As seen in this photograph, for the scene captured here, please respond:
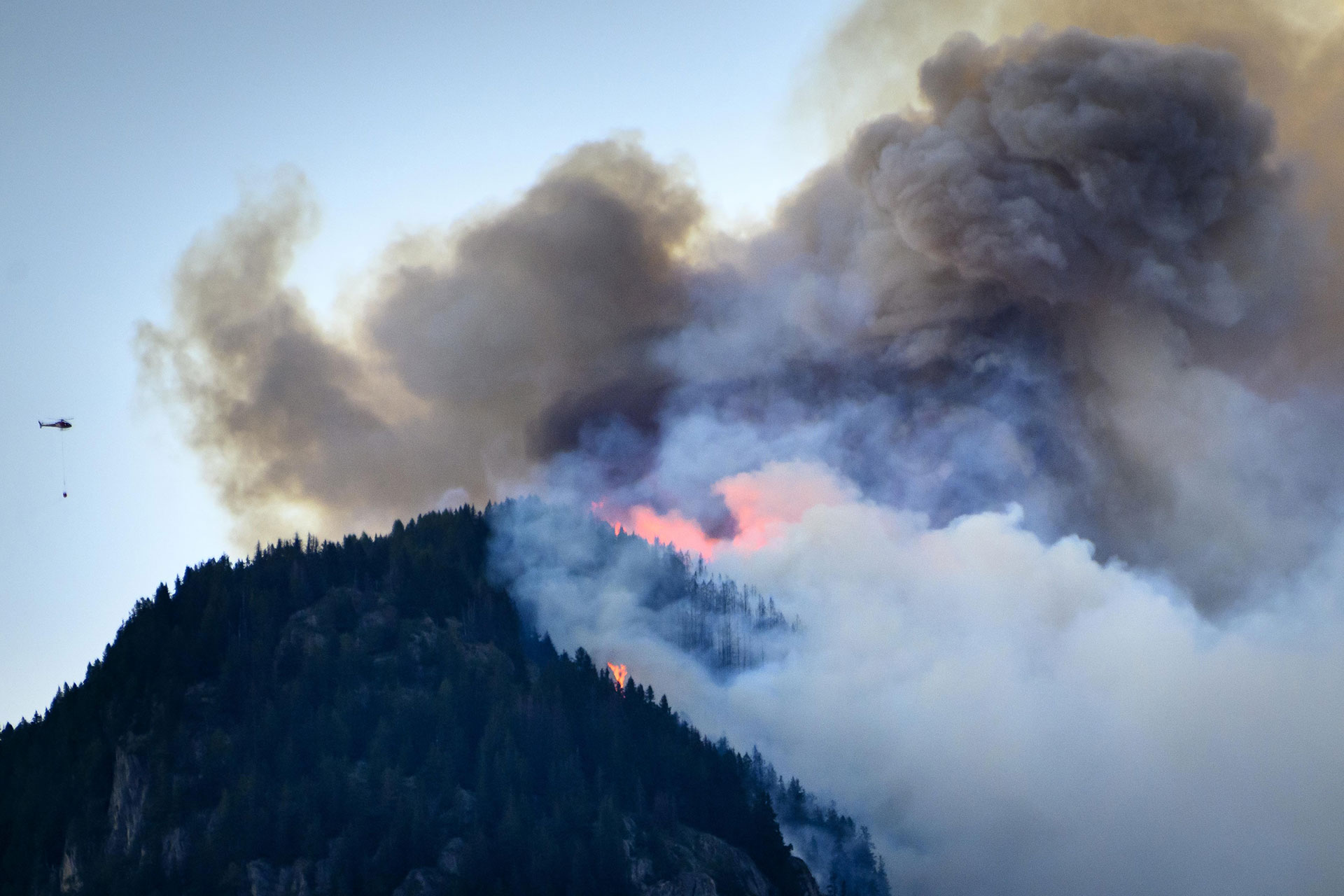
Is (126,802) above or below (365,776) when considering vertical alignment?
below

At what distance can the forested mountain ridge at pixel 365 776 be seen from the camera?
164 metres

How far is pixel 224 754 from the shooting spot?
17875 centimetres

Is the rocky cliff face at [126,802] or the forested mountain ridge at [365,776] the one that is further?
the rocky cliff face at [126,802]

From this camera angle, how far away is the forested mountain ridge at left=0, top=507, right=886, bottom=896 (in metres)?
164

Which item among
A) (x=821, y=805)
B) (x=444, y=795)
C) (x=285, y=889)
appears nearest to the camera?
(x=285, y=889)

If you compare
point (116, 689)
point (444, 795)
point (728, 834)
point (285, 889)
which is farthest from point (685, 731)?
point (116, 689)

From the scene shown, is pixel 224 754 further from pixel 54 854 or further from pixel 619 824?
pixel 619 824

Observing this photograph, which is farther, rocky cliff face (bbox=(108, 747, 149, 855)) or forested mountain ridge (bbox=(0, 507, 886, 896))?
rocky cliff face (bbox=(108, 747, 149, 855))

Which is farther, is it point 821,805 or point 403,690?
point 821,805

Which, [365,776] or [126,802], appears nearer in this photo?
[365,776]

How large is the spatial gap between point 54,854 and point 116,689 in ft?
70.9

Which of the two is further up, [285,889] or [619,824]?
[619,824]

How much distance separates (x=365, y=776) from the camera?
174 metres

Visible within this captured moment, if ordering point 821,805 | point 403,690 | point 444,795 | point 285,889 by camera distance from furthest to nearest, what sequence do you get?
point 821,805
point 403,690
point 444,795
point 285,889
